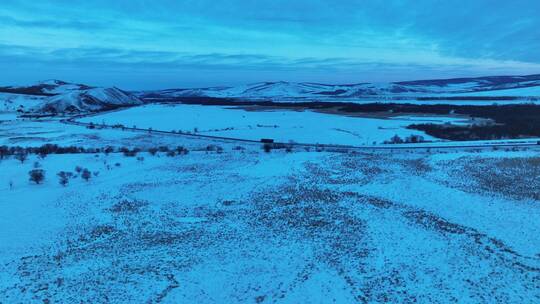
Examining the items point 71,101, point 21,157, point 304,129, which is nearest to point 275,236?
point 21,157

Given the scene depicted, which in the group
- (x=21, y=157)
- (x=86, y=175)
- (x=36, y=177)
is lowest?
(x=86, y=175)

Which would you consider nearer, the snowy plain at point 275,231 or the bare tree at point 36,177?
the snowy plain at point 275,231

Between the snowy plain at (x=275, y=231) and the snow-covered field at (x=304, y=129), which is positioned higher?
the snow-covered field at (x=304, y=129)

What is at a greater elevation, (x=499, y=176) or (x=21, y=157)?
(x=21, y=157)

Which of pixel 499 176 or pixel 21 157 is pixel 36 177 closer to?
pixel 21 157

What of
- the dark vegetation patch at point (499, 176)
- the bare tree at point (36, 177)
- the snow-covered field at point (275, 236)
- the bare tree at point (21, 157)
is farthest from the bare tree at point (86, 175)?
the dark vegetation patch at point (499, 176)

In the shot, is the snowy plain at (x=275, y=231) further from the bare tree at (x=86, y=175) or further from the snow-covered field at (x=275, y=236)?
the bare tree at (x=86, y=175)

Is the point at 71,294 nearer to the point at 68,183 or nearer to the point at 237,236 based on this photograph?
the point at 237,236

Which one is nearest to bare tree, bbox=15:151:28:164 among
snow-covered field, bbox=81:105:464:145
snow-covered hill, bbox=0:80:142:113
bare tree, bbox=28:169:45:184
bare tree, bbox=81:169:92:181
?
bare tree, bbox=28:169:45:184
